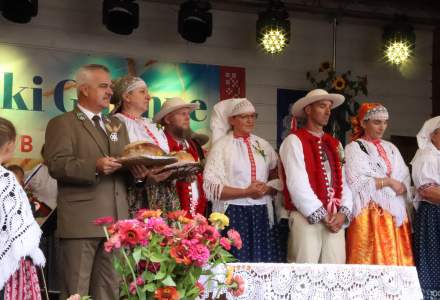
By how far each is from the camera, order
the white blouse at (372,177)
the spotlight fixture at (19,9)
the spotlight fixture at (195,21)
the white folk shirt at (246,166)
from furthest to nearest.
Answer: the spotlight fixture at (195,21) < the spotlight fixture at (19,9) < the white blouse at (372,177) < the white folk shirt at (246,166)

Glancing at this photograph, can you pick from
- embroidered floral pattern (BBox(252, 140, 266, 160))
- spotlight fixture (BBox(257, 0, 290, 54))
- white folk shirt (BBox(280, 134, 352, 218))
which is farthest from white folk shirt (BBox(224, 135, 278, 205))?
spotlight fixture (BBox(257, 0, 290, 54))

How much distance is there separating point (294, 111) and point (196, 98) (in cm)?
173

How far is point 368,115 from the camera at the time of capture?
572 cm

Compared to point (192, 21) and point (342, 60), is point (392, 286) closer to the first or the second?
point (192, 21)

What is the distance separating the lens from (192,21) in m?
6.87

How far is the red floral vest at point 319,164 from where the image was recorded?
5184mm

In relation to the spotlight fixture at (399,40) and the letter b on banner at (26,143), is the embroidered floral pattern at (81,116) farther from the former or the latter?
the spotlight fixture at (399,40)

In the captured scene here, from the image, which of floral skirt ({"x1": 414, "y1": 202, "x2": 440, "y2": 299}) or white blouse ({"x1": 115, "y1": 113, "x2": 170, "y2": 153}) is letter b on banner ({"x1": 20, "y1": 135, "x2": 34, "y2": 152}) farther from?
floral skirt ({"x1": 414, "y1": 202, "x2": 440, "y2": 299})

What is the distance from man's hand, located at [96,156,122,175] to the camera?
13.4 ft

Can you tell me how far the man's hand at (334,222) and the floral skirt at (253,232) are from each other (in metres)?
0.41

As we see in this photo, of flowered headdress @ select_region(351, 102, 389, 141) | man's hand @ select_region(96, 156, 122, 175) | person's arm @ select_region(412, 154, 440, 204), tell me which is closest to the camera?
man's hand @ select_region(96, 156, 122, 175)

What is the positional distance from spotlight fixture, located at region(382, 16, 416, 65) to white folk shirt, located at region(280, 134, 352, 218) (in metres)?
2.60

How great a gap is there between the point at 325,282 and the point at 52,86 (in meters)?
3.81

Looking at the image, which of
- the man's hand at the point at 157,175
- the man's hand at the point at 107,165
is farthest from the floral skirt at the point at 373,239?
the man's hand at the point at 107,165
